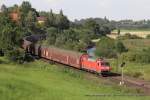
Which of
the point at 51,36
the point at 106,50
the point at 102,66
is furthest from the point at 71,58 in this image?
the point at 51,36

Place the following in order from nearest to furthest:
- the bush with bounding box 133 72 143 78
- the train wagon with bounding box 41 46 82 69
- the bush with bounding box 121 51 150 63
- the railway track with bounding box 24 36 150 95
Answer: the railway track with bounding box 24 36 150 95, the bush with bounding box 133 72 143 78, the train wagon with bounding box 41 46 82 69, the bush with bounding box 121 51 150 63

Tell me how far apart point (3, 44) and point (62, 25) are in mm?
108385

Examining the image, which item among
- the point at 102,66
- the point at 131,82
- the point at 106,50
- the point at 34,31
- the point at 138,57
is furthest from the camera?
the point at 34,31

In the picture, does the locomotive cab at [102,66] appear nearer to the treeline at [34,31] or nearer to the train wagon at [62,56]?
the train wagon at [62,56]

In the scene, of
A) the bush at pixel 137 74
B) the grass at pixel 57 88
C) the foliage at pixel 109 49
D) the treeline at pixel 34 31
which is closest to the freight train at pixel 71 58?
the grass at pixel 57 88

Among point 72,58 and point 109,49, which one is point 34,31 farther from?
point 72,58

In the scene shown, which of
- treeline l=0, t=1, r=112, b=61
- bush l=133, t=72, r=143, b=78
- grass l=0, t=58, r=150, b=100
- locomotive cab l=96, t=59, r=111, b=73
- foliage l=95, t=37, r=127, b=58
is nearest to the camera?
grass l=0, t=58, r=150, b=100

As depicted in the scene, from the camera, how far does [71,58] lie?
70188 millimetres

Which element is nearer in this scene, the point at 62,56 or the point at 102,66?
the point at 102,66

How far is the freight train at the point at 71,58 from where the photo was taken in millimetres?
61053

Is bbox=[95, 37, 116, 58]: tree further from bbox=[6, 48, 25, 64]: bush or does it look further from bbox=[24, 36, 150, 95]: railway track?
bbox=[24, 36, 150, 95]: railway track

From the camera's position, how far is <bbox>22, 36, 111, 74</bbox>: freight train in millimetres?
61053

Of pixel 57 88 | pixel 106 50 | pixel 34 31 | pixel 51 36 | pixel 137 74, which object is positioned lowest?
pixel 137 74

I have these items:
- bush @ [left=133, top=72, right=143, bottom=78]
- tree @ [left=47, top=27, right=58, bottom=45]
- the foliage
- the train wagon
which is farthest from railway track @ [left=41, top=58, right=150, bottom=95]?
tree @ [left=47, top=27, right=58, bottom=45]
